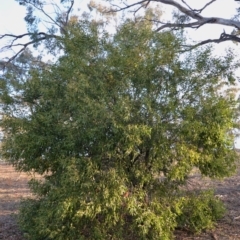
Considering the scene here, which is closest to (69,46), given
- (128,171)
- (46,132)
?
(46,132)

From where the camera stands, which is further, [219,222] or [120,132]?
[219,222]

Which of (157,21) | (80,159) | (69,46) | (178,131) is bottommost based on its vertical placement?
(80,159)

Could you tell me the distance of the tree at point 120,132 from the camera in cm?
730

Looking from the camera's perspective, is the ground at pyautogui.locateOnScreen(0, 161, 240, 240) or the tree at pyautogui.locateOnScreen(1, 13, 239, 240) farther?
the ground at pyautogui.locateOnScreen(0, 161, 240, 240)

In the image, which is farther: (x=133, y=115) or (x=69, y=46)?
(x=69, y=46)

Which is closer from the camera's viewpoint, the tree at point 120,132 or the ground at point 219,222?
the tree at point 120,132

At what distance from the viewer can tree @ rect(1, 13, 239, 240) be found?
23.9 feet

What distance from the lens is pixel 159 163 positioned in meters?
7.54

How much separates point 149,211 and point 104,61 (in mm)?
2402

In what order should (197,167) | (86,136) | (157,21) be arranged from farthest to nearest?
(157,21) → (197,167) → (86,136)

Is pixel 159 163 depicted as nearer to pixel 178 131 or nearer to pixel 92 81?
pixel 178 131

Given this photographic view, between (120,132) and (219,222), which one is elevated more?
(120,132)

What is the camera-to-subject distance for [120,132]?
714 centimetres

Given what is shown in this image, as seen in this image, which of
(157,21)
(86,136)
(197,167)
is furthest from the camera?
(157,21)
